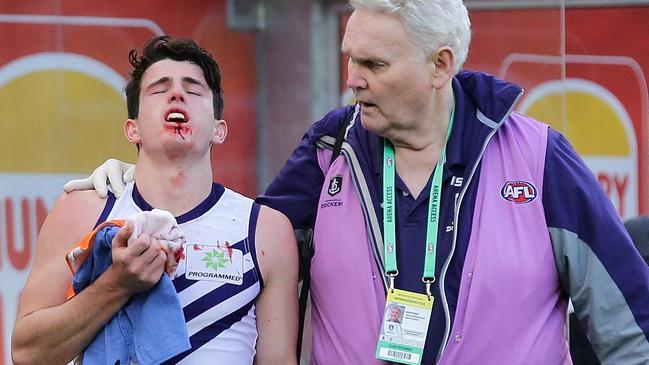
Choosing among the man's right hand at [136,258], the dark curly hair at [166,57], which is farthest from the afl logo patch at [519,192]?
the man's right hand at [136,258]

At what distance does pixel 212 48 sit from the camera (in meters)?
6.21

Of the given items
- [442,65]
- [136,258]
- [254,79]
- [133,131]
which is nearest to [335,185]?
[442,65]

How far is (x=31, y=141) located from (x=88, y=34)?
0.54 m

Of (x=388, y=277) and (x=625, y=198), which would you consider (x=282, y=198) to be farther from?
(x=625, y=198)

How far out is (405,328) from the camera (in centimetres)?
339

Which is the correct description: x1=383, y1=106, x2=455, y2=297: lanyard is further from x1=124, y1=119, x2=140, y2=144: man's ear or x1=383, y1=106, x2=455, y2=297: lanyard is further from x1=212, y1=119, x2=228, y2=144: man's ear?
x1=124, y1=119, x2=140, y2=144: man's ear

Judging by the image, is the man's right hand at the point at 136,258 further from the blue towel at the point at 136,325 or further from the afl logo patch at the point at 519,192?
the afl logo patch at the point at 519,192

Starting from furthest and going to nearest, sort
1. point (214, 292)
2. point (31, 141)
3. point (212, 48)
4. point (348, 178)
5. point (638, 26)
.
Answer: point (638, 26) → point (212, 48) → point (31, 141) → point (348, 178) → point (214, 292)

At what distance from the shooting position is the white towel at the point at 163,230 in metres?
3.12

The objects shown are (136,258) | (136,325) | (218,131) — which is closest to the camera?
(136,258)

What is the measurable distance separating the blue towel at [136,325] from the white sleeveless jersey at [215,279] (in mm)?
104

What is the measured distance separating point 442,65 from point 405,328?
0.68 metres

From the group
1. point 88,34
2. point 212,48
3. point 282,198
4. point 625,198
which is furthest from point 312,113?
point 282,198

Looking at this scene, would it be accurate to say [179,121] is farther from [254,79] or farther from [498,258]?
[254,79]
